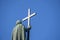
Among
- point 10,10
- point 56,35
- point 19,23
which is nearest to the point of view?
point 19,23

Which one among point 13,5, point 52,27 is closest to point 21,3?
point 13,5

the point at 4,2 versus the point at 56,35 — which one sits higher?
the point at 4,2

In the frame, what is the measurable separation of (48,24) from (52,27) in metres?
0.05

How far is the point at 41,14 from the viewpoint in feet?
7.84

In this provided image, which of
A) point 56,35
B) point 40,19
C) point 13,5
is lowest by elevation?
point 56,35

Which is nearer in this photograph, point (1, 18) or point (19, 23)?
point (19, 23)

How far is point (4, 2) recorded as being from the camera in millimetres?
2529

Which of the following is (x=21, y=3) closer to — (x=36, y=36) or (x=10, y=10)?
(x=10, y=10)

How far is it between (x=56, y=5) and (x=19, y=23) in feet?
1.87

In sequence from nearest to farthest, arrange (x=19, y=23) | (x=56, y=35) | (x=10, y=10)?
1. (x=19, y=23)
2. (x=56, y=35)
3. (x=10, y=10)

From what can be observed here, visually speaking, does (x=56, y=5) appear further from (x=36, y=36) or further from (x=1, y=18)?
(x=1, y=18)

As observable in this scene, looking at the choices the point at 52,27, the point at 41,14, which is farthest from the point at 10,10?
the point at 52,27

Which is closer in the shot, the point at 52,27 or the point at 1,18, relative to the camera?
the point at 52,27

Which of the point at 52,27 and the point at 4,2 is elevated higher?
the point at 4,2
